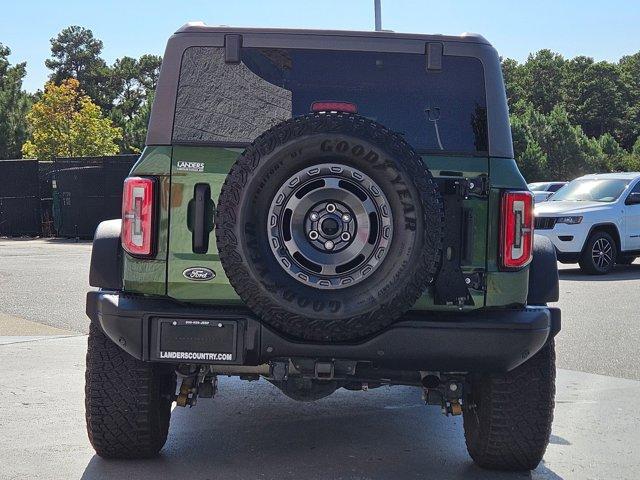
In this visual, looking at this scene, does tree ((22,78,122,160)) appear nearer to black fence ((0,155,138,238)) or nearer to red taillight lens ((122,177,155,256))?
black fence ((0,155,138,238))

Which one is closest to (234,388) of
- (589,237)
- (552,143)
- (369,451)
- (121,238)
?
(369,451)

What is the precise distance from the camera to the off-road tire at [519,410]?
4.59 meters

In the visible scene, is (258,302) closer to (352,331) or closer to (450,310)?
(352,331)

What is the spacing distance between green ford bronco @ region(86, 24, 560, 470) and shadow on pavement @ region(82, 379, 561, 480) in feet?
0.65

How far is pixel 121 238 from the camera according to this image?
4551mm

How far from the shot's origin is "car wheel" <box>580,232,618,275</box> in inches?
626

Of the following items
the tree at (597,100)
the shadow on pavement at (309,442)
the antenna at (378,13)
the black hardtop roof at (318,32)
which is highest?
the tree at (597,100)

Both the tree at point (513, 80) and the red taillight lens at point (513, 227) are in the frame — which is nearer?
the red taillight lens at point (513, 227)

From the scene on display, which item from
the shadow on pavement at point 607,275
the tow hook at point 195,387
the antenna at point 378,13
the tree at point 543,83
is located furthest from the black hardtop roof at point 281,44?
the tree at point 543,83

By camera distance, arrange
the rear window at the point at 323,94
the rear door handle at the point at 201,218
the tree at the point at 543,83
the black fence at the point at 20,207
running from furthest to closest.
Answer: the tree at the point at 543,83
the black fence at the point at 20,207
the rear window at the point at 323,94
the rear door handle at the point at 201,218

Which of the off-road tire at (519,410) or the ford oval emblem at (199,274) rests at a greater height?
the ford oval emblem at (199,274)

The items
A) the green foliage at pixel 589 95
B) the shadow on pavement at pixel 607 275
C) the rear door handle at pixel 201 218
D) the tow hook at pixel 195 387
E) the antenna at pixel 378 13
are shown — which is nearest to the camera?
the rear door handle at pixel 201 218

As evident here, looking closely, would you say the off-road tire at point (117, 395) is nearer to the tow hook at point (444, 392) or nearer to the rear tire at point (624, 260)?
the tow hook at point (444, 392)

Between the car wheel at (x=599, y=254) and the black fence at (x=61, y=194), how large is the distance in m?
12.0
